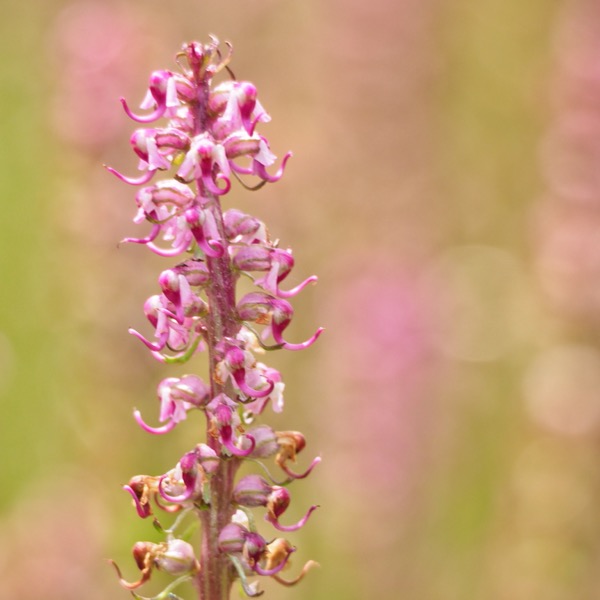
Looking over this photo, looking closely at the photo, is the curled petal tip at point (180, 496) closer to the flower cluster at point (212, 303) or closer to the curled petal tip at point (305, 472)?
the flower cluster at point (212, 303)

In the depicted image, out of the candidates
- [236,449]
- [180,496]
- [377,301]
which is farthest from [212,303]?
[377,301]

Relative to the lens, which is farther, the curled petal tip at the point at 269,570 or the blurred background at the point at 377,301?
the blurred background at the point at 377,301

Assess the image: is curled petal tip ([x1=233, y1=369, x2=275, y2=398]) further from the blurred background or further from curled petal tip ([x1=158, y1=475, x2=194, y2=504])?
the blurred background

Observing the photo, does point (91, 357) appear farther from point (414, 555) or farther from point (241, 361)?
point (241, 361)

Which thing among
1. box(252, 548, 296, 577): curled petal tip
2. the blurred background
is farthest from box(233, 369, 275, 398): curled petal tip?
the blurred background

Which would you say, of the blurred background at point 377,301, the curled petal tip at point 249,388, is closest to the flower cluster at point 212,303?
the curled petal tip at point 249,388

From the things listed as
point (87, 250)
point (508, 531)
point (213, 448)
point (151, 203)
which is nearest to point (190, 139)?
point (151, 203)
